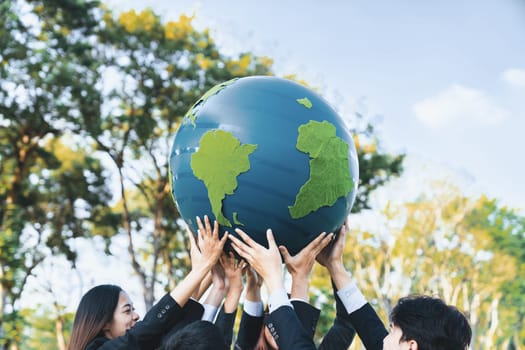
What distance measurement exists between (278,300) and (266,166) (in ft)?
2.25

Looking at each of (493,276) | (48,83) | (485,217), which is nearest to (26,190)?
(48,83)

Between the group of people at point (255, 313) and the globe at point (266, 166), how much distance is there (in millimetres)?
93

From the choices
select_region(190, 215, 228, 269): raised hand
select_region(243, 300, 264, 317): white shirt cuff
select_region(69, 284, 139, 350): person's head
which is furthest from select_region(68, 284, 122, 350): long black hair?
select_region(243, 300, 264, 317): white shirt cuff

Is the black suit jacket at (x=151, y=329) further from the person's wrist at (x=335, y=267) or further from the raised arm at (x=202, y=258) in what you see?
the person's wrist at (x=335, y=267)

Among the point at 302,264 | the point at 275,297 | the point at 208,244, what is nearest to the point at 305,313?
the point at 302,264

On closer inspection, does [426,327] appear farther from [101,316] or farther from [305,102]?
[101,316]

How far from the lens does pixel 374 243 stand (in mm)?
19141

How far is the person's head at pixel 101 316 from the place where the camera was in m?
3.04

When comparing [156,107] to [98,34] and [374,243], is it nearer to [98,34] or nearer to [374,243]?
[98,34]

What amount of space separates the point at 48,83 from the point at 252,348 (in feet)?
36.5

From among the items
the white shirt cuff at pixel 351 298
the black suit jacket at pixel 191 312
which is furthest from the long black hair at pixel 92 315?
the white shirt cuff at pixel 351 298

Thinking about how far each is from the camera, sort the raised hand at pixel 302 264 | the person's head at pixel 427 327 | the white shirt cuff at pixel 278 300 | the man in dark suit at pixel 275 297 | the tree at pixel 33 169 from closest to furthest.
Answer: the person's head at pixel 427 327 → the man in dark suit at pixel 275 297 → the white shirt cuff at pixel 278 300 → the raised hand at pixel 302 264 → the tree at pixel 33 169

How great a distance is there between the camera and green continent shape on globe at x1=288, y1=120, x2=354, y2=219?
2900mm

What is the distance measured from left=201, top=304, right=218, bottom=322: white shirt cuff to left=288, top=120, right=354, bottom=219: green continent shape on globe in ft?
2.61
